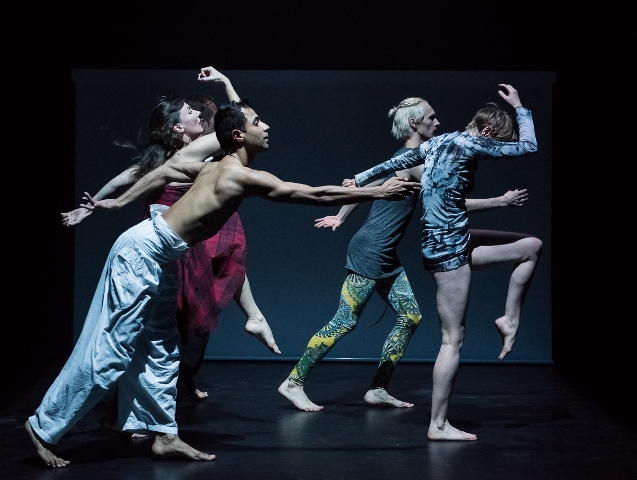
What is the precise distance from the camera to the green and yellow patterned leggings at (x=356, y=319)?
15.9 feet

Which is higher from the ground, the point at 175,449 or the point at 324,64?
the point at 324,64

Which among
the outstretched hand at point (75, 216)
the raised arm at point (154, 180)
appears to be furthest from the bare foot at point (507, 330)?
the outstretched hand at point (75, 216)

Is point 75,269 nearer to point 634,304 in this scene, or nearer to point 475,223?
point 475,223

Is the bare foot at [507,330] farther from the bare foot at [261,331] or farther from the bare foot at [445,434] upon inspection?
the bare foot at [261,331]

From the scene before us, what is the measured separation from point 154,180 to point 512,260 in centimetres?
167

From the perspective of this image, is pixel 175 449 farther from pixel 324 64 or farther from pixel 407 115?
pixel 324 64

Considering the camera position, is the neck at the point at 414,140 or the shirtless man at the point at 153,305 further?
the neck at the point at 414,140

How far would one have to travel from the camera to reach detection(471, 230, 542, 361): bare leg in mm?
4410

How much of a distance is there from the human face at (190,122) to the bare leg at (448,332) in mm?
1461

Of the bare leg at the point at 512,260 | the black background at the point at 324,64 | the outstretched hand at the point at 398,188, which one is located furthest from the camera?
the black background at the point at 324,64

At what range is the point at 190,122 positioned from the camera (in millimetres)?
4715

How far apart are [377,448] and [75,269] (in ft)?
9.77

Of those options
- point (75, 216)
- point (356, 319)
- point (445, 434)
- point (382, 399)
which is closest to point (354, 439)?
point (445, 434)

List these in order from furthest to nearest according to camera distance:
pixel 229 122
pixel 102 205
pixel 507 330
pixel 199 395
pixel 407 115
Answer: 1. pixel 199 395
2. pixel 407 115
3. pixel 507 330
4. pixel 102 205
5. pixel 229 122
